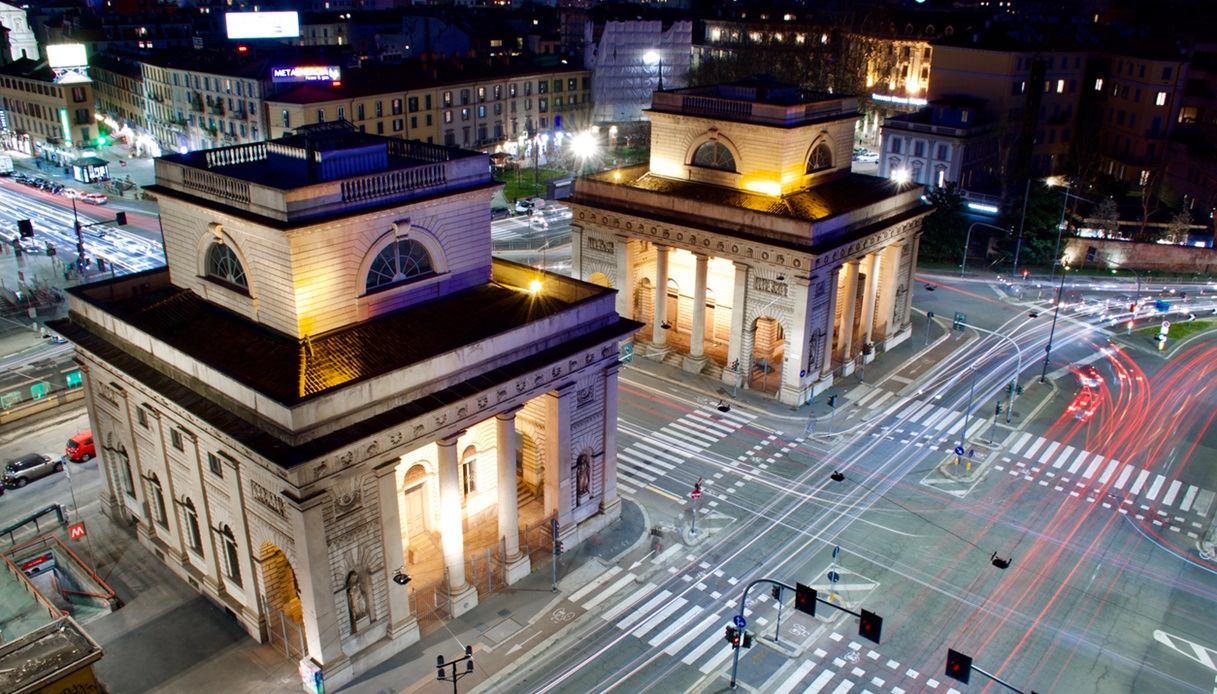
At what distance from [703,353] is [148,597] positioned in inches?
1517

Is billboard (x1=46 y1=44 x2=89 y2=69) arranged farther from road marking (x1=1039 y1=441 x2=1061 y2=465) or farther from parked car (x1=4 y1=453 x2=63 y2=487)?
road marking (x1=1039 y1=441 x2=1061 y2=465)

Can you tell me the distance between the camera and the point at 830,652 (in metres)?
39.3

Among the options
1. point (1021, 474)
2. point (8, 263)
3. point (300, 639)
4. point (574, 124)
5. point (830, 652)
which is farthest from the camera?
point (574, 124)

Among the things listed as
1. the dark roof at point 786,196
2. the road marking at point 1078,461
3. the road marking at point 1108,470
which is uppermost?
the dark roof at point 786,196

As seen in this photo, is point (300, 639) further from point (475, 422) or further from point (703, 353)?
point (703, 353)

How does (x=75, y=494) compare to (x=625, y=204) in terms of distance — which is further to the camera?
(x=625, y=204)

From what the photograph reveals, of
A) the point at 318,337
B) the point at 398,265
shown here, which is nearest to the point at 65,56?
the point at 398,265

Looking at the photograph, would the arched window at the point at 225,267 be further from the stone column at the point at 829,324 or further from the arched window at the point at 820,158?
the arched window at the point at 820,158

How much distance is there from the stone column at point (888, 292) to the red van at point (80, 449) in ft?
174

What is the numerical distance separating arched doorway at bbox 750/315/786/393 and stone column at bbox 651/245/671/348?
671 cm

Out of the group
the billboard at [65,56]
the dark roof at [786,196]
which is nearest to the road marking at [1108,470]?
the dark roof at [786,196]

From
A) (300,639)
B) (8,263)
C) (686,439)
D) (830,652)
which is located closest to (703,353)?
(686,439)

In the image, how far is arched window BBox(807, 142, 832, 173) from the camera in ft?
214

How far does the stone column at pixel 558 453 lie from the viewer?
42.2 m
